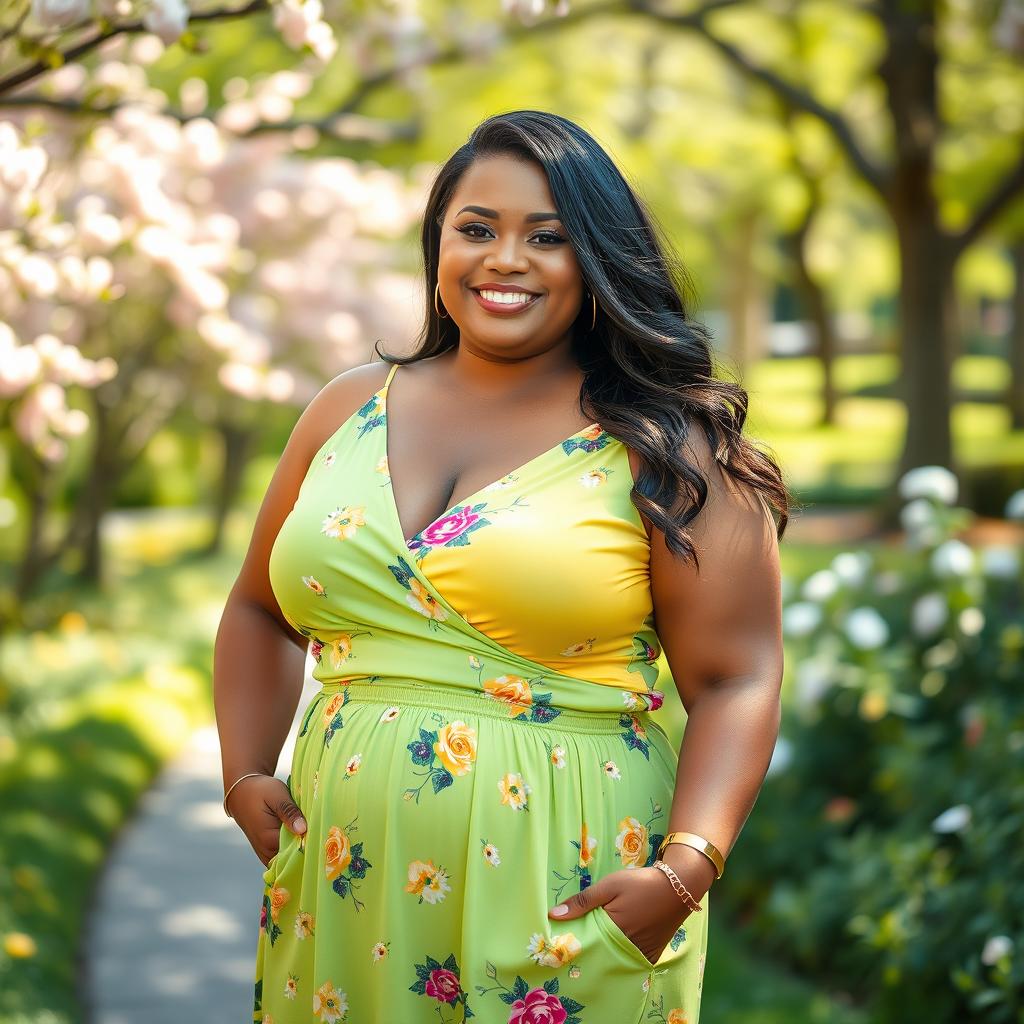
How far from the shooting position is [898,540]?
14250 millimetres


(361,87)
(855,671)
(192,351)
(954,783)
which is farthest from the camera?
(192,351)

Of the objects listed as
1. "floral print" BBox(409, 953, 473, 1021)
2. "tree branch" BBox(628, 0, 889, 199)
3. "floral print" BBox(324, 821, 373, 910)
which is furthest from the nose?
"tree branch" BBox(628, 0, 889, 199)

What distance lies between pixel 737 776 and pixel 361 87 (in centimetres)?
522

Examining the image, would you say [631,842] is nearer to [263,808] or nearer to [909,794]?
[263,808]

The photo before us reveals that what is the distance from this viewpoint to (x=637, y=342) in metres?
2.45

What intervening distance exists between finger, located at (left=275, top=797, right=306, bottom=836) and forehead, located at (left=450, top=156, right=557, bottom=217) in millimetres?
1066

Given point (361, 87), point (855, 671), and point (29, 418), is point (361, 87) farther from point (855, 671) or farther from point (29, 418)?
point (855, 671)

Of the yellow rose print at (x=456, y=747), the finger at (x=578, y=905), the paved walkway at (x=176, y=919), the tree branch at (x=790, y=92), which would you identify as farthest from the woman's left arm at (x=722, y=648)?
the tree branch at (x=790, y=92)

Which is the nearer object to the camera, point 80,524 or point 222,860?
point 222,860

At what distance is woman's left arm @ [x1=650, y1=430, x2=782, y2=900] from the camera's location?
7.59ft

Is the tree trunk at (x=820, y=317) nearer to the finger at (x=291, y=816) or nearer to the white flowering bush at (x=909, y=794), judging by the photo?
the white flowering bush at (x=909, y=794)

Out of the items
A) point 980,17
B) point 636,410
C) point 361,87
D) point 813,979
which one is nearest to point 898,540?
point 980,17

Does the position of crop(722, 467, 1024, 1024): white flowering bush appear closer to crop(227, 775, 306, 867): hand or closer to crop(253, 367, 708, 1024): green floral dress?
crop(253, 367, 708, 1024): green floral dress

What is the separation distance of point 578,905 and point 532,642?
1.33 feet
